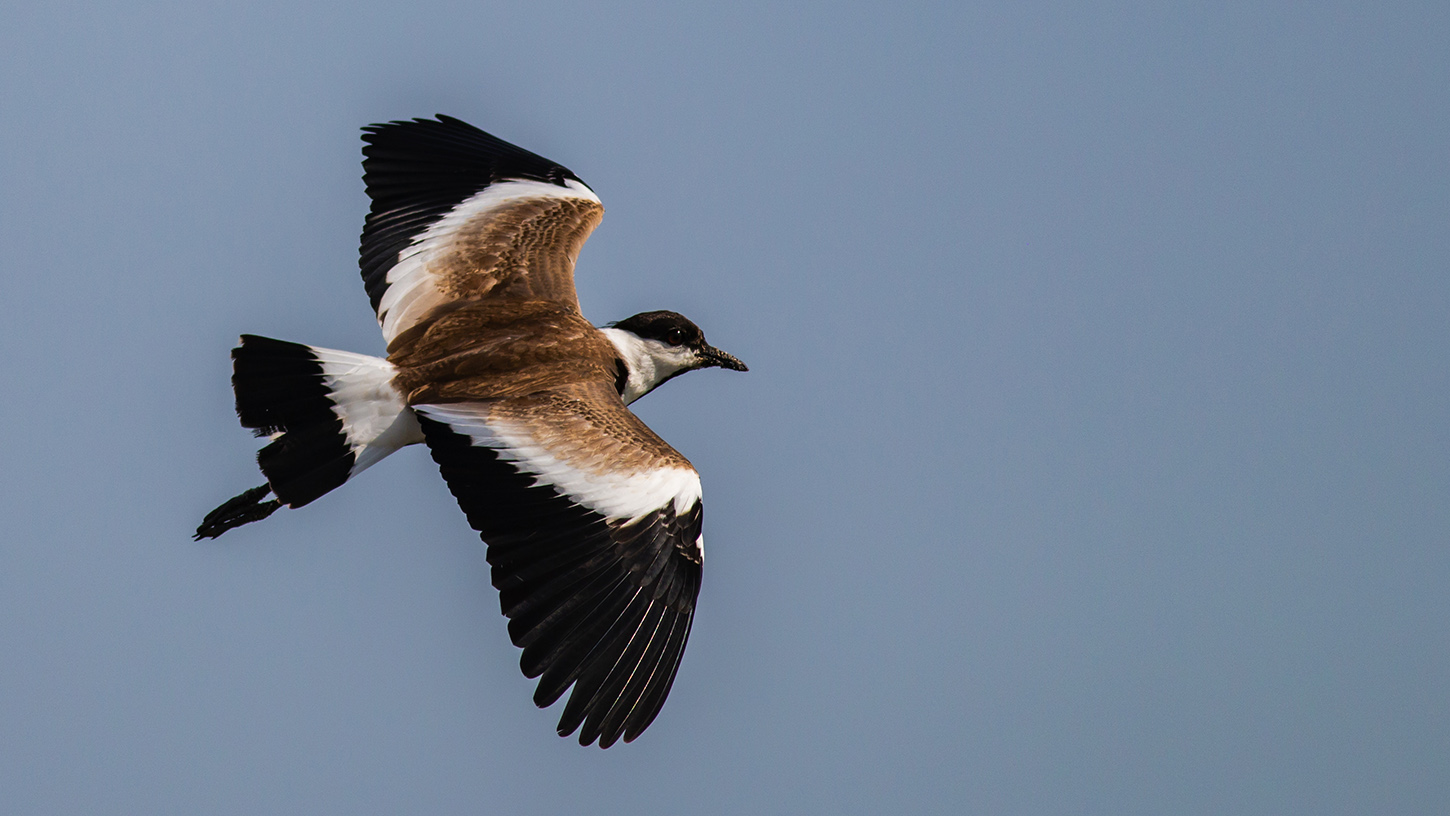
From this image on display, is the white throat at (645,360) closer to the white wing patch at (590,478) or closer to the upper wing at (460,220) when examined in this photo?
the upper wing at (460,220)

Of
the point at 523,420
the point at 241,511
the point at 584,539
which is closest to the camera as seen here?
Answer: the point at 584,539

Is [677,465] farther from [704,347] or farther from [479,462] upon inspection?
[704,347]

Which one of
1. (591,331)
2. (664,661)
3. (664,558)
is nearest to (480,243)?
(591,331)

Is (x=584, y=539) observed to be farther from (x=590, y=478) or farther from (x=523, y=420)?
(x=523, y=420)

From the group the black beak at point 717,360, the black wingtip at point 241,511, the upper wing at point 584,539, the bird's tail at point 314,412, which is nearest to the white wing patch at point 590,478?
the upper wing at point 584,539

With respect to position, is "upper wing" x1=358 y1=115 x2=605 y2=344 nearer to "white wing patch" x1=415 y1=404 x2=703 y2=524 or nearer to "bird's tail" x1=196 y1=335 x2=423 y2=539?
"bird's tail" x1=196 y1=335 x2=423 y2=539

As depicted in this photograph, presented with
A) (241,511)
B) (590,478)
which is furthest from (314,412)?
(590,478)
